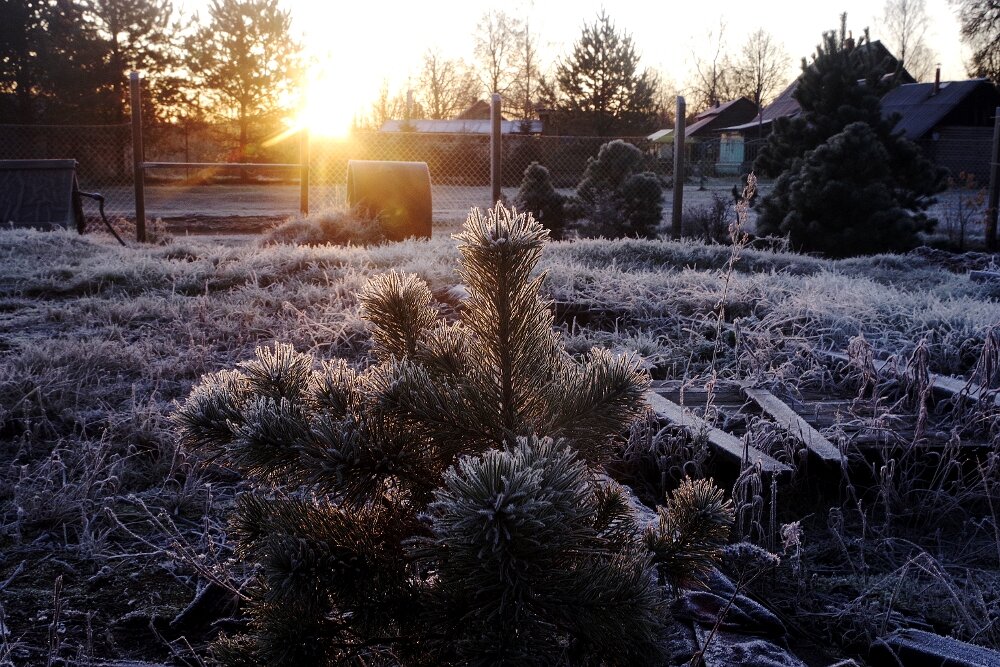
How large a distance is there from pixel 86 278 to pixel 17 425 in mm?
3231

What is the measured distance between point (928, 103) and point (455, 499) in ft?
141

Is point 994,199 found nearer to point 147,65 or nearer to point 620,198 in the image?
point 620,198

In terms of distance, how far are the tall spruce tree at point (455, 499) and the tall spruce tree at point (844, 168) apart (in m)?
10.7

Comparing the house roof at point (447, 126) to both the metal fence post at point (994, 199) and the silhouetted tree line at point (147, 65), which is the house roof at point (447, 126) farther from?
the metal fence post at point (994, 199)

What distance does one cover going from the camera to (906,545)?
2.48 m

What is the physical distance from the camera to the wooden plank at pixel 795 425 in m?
2.70

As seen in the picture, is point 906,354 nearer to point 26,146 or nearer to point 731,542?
point 731,542

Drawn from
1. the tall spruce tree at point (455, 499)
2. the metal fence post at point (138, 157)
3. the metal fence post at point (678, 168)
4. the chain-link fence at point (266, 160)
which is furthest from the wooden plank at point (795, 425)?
the chain-link fence at point (266, 160)

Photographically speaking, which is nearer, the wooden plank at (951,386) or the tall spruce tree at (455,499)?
the tall spruce tree at (455,499)

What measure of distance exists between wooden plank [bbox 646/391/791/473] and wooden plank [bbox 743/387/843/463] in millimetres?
161

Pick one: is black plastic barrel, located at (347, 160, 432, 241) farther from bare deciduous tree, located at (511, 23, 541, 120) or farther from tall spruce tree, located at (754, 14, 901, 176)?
bare deciduous tree, located at (511, 23, 541, 120)

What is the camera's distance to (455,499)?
3.24ft

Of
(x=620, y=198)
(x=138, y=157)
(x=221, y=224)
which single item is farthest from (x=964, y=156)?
(x=138, y=157)

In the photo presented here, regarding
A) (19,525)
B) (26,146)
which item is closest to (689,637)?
(19,525)
